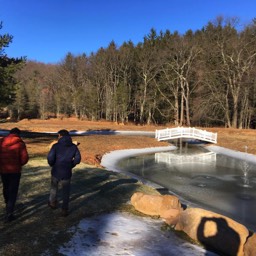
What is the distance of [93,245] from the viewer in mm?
6332

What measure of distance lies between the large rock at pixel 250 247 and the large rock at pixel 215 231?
0.37 feet

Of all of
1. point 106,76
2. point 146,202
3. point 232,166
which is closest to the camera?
point 146,202

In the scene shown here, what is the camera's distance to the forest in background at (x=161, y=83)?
51.1 m

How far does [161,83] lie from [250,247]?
57306mm

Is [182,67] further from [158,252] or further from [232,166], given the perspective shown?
[158,252]

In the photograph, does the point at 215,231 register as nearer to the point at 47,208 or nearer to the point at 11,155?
the point at 47,208

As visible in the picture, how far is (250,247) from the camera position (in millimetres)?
6316

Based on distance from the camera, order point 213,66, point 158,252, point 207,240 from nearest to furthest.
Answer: point 158,252 < point 207,240 < point 213,66

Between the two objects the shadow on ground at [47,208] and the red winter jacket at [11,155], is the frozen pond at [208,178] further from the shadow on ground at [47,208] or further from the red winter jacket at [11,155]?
the red winter jacket at [11,155]

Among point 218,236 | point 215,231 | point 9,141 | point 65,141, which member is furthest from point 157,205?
point 9,141

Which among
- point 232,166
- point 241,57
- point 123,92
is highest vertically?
point 241,57

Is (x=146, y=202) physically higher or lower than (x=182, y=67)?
lower

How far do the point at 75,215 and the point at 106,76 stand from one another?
63.5 m

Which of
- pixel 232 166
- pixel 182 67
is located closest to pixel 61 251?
pixel 232 166
